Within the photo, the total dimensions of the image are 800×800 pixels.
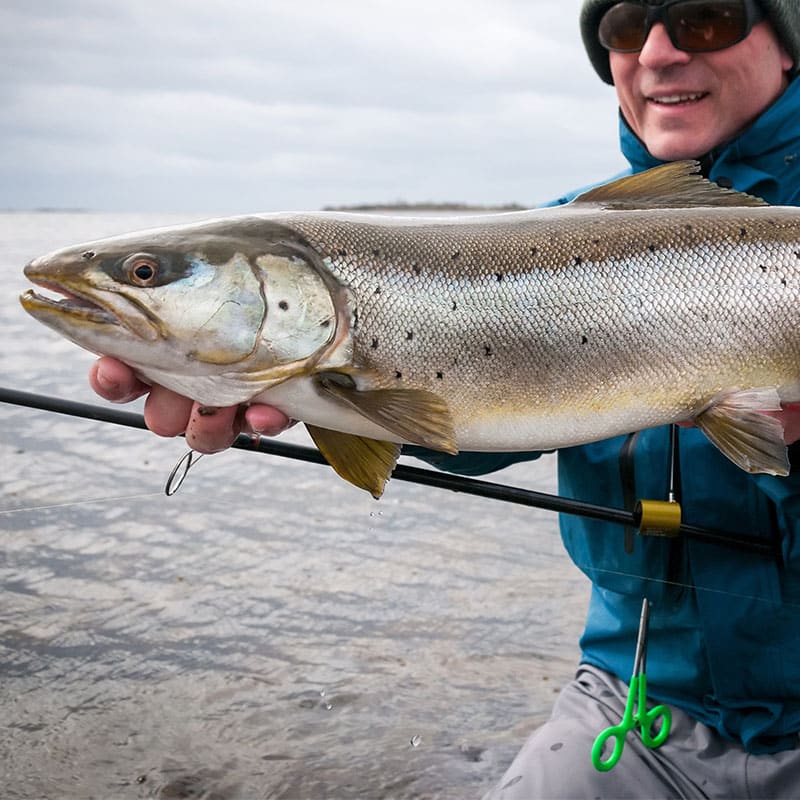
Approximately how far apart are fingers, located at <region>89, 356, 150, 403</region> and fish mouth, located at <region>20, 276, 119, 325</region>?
101 millimetres

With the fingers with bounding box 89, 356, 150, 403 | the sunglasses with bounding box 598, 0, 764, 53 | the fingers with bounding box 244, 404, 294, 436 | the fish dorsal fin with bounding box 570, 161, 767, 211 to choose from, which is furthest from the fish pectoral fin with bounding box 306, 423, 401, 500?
the sunglasses with bounding box 598, 0, 764, 53

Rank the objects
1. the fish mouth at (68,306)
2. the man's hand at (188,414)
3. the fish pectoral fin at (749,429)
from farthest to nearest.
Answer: the fish pectoral fin at (749,429), the man's hand at (188,414), the fish mouth at (68,306)

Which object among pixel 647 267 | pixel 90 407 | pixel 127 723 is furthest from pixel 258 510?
pixel 647 267

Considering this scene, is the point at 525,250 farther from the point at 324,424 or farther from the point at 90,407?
the point at 90,407

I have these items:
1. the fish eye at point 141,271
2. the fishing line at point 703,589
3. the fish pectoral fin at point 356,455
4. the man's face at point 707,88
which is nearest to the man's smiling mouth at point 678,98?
the man's face at point 707,88

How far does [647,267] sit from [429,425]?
0.68 meters

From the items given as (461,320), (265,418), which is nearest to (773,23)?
(461,320)

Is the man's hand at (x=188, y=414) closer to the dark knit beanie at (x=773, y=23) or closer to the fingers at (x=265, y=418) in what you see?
the fingers at (x=265, y=418)

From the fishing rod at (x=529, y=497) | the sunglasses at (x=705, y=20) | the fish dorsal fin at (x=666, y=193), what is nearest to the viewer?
the fish dorsal fin at (x=666, y=193)

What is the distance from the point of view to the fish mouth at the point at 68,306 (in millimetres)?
2174

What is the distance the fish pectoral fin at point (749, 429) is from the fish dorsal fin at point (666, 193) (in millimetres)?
519

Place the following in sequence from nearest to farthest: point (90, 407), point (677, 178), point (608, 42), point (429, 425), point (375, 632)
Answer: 1. point (429, 425)
2. point (677, 178)
3. point (90, 407)
4. point (608, 42)
5. point (375, 632)

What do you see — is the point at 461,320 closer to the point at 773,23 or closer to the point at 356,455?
the point at 356,455

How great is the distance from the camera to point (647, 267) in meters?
2.44
